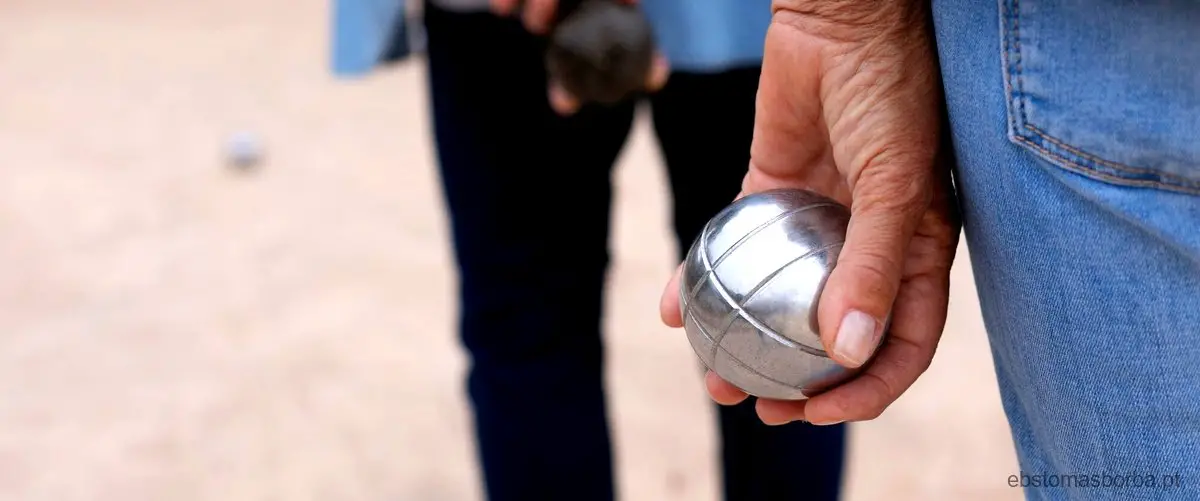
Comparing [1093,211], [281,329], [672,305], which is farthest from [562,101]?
[281,329]

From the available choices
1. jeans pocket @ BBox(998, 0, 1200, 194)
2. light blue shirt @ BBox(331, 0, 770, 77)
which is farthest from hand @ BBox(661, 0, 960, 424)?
light blue shirt @ BBox(331, 0, 770, 77)

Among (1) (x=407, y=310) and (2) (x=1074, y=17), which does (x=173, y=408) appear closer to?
(1) (x=407, y=310)

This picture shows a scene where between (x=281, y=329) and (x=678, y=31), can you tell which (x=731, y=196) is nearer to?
(x=678, y=31)

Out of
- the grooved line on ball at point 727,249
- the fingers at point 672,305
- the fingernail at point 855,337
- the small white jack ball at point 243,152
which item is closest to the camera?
the fingernail at point 855,337

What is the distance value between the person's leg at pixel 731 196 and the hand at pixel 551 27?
0.02 meters

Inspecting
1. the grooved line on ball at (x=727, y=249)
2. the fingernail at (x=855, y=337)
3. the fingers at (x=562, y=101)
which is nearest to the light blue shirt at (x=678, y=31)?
the fingers at (x=562, y=101)

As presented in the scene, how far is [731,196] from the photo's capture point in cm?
161

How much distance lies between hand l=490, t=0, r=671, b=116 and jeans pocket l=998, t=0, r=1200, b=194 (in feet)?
2.54

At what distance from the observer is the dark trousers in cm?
158

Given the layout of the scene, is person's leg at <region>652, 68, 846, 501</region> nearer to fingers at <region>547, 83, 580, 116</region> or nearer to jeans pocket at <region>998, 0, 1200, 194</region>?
fingers at <region>547, 83, 580, 116</region>

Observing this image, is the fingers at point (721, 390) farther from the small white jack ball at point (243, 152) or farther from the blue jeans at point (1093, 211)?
the small white jack ball at point (243, 152)

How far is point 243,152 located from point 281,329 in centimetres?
117

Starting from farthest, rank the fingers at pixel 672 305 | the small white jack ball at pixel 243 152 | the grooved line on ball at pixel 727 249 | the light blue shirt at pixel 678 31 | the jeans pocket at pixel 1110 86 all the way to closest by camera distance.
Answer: the small white jack ball at pixel 243 152
the light blue shirt at pixel 678 31
the fingers at pixel 672 305
the grooved line on ball at pixel 727 249
the jeans pocket at pixel 1110 86

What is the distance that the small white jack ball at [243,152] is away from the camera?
3797 mm
